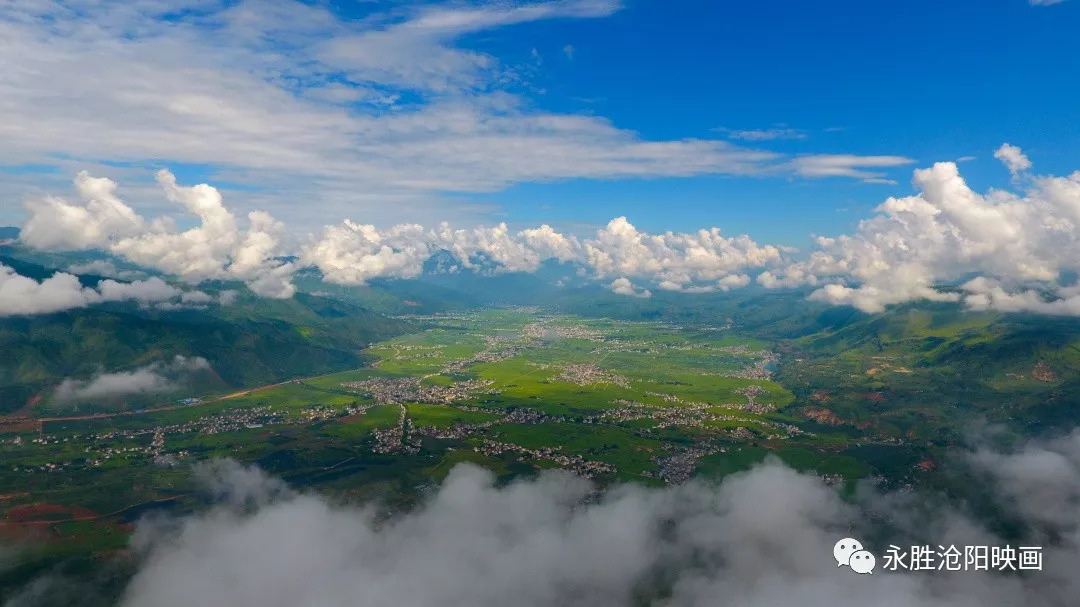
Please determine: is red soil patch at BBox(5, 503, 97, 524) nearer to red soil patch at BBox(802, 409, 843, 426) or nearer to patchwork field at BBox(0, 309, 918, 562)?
patchwork field at BBox(0, 309, 918, 562)

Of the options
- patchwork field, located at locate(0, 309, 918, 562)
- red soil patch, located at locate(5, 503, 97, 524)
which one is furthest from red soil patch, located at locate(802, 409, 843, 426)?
red soil patch, located at locate(5, 503, 97, 524)

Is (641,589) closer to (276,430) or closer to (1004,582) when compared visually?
(1004,582)

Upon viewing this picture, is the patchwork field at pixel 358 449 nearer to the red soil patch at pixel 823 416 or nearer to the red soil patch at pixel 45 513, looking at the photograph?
the red soil patch at pixel 45 513

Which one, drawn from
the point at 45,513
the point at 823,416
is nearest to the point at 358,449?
the point at 45,513

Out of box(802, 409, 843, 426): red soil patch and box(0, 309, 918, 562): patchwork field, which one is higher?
box(0, 309, 918, 562): patchwork field

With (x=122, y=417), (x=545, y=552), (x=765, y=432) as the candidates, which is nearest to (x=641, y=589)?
(x=545, y=552)

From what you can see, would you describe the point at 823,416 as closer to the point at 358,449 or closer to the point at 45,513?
the point at 358,449

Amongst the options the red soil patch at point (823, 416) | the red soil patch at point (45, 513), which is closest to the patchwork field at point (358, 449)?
the red soil patch at point (45, 513)

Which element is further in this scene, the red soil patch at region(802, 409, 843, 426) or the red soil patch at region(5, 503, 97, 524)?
the red soil patch at region(802, 409, 843, 426)

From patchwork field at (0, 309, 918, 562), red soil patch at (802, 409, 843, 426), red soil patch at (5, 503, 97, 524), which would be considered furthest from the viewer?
red soil patch at (802, 409, 843, 426)

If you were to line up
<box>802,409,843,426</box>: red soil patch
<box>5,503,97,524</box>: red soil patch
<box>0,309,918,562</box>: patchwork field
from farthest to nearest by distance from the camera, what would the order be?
1. <box>802,409,843,426</box>: red soil patch
2. <box>0,309,918,562</box>: patchwork field
3. <box>5,503,97,524</box>: red soil patch

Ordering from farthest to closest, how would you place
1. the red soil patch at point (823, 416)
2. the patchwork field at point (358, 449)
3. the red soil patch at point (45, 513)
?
1. the red soil patch at point (823, 416)
2. the patchwork field at point (358, 449)
3. the red soil patch at point (45, 513)
